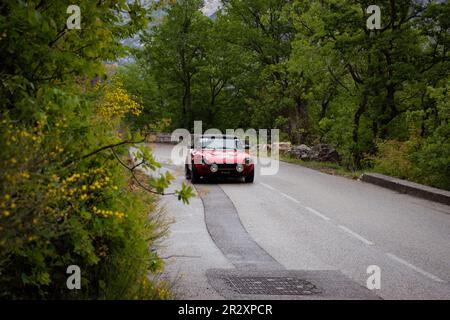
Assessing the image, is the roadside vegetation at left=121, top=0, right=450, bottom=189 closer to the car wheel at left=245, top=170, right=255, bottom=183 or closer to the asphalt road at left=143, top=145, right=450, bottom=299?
the asphalt road at left=143, top=145, right=450, bottom=299

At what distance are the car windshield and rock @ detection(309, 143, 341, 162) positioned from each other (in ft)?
34.8

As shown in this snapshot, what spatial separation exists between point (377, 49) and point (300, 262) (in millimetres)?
16047

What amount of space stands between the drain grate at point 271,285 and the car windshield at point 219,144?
11628 millimetres

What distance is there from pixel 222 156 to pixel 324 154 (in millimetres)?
12535

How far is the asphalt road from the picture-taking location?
6.81 meters

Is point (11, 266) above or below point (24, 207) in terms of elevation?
below

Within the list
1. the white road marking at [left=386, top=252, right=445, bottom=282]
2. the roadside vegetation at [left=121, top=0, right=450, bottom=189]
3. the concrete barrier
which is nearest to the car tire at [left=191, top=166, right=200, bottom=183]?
the roadside vegetation at [left=121, top=0, right=450, bottom=189]

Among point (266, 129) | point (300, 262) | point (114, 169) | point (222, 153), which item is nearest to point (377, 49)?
point (222, 153)

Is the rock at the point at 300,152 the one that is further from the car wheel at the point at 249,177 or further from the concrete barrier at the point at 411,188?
the car wheel at the point at 249,177

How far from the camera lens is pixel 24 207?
3.88 meters

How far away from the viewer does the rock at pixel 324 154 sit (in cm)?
2858

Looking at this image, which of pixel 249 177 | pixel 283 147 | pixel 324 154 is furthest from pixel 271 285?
pixel 283 147
